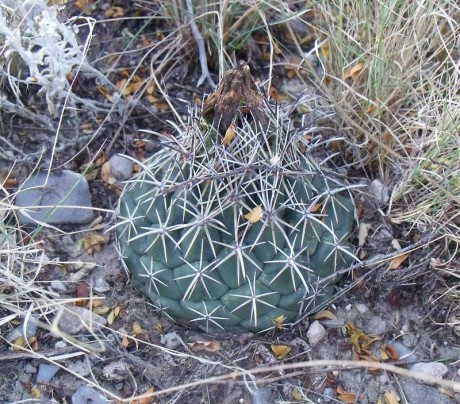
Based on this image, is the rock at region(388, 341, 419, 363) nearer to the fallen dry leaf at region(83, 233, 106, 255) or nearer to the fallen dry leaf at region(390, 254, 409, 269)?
the fallen dry leaf at region(390, 254, 409, 269)

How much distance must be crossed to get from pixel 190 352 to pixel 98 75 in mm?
804

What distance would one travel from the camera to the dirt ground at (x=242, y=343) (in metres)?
1.58

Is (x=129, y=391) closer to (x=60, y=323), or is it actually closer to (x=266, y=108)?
(x=60, y=323)

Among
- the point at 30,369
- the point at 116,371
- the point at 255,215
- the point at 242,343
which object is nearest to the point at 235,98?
the point at 255,215

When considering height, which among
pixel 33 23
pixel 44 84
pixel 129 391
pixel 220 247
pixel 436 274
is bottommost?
pixel 129 391

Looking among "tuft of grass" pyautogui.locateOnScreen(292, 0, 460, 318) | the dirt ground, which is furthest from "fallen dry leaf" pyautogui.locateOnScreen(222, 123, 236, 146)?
the dirt ground

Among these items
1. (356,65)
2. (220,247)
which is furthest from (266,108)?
(356,65)

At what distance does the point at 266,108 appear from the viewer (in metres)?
1.45

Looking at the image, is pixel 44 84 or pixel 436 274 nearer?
pixel 436 274

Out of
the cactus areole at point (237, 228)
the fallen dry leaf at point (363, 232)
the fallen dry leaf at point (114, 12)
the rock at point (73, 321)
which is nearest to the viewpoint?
the cactus areole at point (237, 228)

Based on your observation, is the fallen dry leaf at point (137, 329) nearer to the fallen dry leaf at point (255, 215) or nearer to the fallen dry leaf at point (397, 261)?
the fallen dry leaf at point (255, 215)

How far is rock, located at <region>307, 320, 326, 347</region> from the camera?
1.65 meters

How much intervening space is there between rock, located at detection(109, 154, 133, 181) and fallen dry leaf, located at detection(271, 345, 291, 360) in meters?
0.64

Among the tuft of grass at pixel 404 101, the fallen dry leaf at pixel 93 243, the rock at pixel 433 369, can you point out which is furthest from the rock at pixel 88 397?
the tuft of grass at pixel 404 101
